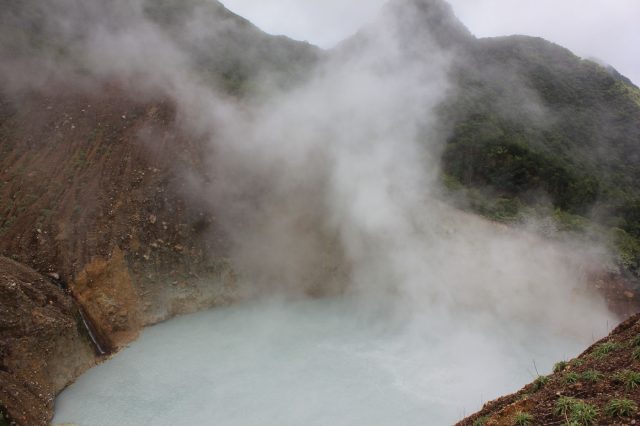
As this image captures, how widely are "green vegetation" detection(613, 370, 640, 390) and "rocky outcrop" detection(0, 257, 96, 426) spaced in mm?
10674

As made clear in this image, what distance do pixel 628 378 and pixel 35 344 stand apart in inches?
467

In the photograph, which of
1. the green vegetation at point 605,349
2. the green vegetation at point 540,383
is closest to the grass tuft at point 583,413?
the green vegetation at point 540,383

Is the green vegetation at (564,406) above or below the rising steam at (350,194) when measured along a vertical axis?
below

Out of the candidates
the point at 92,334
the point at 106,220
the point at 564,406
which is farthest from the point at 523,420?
the point at 106,220

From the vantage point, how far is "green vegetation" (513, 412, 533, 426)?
5617mm

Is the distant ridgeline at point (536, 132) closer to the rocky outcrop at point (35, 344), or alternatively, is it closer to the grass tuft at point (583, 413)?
the grass tuft at point (583, 413)

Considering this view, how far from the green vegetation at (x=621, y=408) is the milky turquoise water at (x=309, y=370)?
15.9ft

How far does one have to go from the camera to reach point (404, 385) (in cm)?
1070

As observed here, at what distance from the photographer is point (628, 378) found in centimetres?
563

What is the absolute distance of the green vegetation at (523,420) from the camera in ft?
18.4

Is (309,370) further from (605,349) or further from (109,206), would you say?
(109,206)

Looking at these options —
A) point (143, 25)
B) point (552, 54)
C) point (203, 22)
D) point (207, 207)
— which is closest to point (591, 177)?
point (552, 54)

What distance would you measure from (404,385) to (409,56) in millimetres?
15466

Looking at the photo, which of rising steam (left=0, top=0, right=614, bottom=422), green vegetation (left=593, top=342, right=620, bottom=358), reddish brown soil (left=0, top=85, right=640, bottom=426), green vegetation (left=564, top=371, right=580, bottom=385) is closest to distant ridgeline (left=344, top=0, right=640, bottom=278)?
rising steam (left=0, top=0, right=614, bottom=422)
